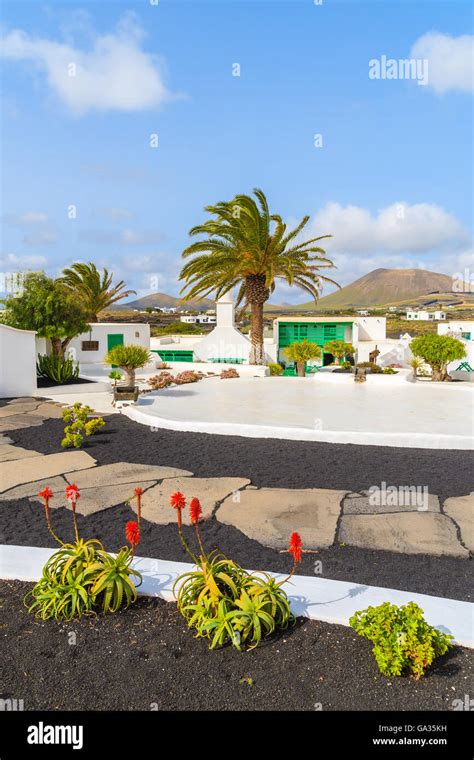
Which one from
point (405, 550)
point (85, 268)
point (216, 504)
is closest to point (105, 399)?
point (216, 504)

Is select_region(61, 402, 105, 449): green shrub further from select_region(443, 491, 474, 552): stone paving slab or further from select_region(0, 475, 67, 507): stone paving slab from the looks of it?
select_region(443, 491, 474, 552): stone paving slab

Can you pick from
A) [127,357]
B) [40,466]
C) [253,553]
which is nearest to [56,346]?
[127,357]

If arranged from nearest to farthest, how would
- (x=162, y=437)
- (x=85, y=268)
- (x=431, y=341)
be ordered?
(x=162, y=437), (x=431, y=341), (x=85, y=268)

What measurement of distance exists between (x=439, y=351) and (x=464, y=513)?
1250 centimetres

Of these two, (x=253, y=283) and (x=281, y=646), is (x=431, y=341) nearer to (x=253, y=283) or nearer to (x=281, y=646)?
(x=253, y=283)

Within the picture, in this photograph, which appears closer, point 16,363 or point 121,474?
point 121,474

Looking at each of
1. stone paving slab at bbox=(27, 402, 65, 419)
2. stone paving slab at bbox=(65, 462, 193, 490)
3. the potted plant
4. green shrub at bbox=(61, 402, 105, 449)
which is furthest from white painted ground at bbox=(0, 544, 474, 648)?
the potted plant

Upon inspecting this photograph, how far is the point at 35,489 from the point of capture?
224 inches

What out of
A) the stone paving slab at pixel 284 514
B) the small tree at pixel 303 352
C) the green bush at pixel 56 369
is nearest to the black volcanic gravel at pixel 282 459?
the stone paving slab at pixel 284 514

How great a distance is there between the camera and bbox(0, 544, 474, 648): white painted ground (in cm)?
292

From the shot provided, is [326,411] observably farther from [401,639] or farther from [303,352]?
[303,352]

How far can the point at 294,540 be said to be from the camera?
2775mm

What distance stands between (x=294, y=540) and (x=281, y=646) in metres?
0.56

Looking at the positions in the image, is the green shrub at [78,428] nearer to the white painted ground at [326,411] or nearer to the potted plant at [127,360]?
the white painted ground at [326,411]
